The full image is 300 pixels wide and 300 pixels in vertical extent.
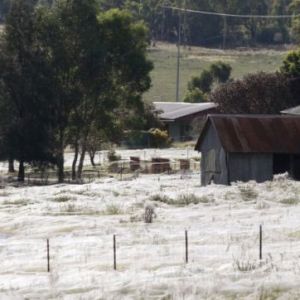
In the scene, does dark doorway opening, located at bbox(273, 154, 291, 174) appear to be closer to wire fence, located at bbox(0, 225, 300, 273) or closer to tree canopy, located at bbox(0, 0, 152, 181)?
tree canopy, located at bbox(0, 0, 152, 181)

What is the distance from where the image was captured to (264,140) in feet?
152

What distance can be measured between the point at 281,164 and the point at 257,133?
237 cm

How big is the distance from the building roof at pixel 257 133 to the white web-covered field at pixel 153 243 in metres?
5.38

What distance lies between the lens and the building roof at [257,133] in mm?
45656

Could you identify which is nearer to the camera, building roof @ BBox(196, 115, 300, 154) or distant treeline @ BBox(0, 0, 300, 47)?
building roof @ BBox(196, 115, 300, 154)

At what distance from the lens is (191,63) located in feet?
460

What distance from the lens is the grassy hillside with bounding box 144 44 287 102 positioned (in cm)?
12538

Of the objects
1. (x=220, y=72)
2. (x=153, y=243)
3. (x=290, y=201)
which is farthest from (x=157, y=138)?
(x=153, y=243)

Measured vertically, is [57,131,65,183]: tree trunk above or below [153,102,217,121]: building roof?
below

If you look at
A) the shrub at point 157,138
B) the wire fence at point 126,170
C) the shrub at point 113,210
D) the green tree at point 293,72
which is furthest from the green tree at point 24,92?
the shrub at point 113,210

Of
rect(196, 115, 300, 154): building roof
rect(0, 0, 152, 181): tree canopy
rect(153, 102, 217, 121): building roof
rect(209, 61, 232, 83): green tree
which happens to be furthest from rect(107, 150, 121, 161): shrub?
rect(209, 61, 232, 83): green tree

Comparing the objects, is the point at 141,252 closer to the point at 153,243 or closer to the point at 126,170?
the point at 153,243

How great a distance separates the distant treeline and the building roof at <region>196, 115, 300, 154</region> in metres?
109

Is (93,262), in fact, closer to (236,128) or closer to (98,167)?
(236,128)
